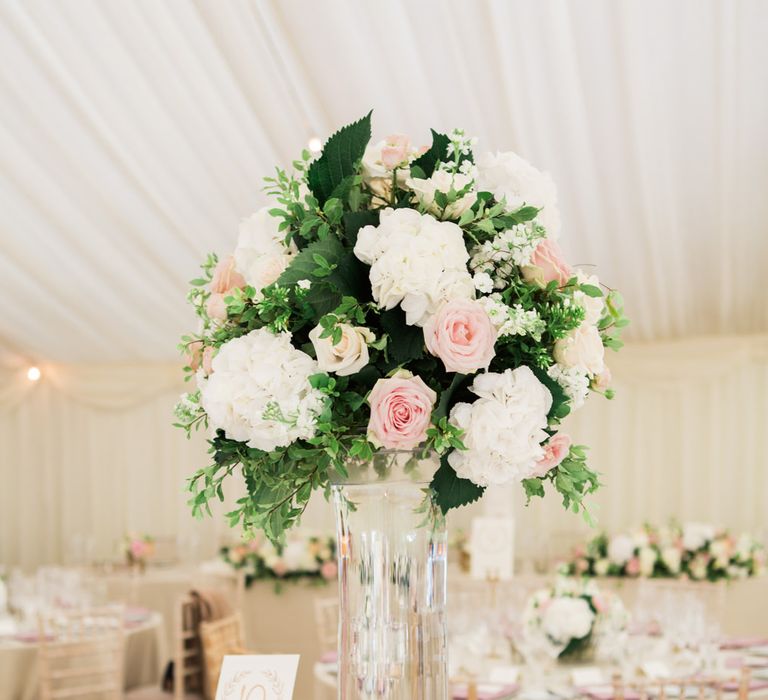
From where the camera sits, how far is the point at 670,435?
917cm

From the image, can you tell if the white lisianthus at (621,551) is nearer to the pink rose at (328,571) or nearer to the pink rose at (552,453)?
the pink rose at (328,571)

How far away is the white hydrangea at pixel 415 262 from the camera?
1271mm

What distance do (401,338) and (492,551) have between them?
2868 mm

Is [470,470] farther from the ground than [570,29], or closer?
closer

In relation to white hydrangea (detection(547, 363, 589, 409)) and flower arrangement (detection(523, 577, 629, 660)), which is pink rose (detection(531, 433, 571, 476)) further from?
flower arrangement (detection(523, 577, 629, 660))

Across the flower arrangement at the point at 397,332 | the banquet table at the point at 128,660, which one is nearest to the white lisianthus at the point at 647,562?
the banquet table at the point at 128,660

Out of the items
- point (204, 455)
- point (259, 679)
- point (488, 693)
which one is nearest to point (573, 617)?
point (488, 693)

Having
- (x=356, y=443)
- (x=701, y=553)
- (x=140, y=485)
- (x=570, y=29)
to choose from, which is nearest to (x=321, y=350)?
(x=356, y=443)

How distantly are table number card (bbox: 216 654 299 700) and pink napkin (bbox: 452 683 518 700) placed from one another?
84.3 inches

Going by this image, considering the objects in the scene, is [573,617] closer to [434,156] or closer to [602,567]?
[602,567]

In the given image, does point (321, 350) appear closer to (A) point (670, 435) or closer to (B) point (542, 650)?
(B) point (542, 650)

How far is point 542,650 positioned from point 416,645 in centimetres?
276

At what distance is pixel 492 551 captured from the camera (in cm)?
404

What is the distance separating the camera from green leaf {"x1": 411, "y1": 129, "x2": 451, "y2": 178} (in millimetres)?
1413
